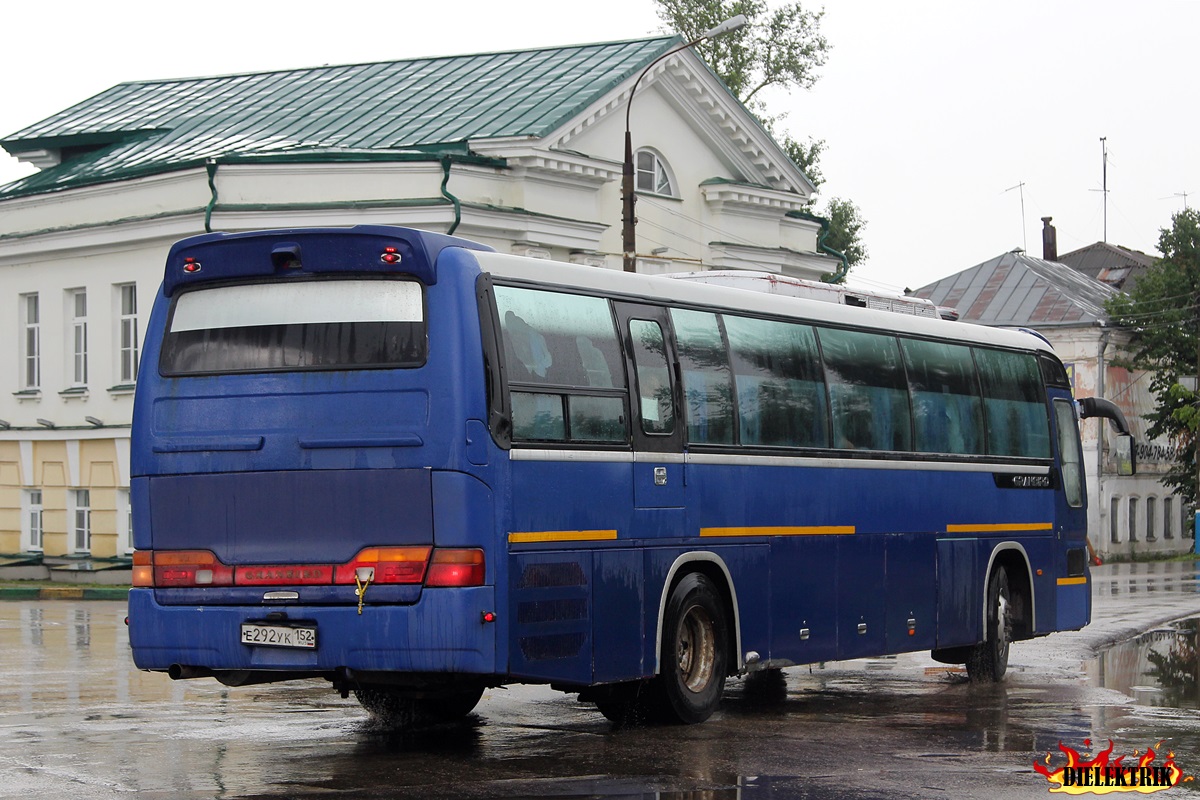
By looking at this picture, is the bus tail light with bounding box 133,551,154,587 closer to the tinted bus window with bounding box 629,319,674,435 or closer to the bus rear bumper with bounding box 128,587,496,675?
the bus rear bumper with bounding box 128,587,496,675

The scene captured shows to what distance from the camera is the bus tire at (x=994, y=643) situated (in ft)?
54.0

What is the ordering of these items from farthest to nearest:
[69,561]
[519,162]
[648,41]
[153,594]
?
[648,41] < [69,561] < [519,162] < [153,594]

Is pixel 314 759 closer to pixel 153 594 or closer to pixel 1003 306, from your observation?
pixel 153 594

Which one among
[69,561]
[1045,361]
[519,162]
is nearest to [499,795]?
[1045,361]

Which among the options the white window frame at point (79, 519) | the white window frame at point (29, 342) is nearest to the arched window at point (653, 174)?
the white window frame at point (29, 342)

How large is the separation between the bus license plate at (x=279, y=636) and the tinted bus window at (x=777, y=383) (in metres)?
3.74

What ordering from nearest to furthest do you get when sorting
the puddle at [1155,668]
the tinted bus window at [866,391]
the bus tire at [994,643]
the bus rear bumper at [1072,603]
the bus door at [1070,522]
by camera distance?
1. the tinted bus window at [866,391]
2. the puddle at [1155,668]
3. the bus tire at [994,643]
4. the bus rear bumper at [1072,603]
5. the bus door at [1070,522]

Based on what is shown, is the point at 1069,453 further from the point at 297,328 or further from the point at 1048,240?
the point at 1048,240

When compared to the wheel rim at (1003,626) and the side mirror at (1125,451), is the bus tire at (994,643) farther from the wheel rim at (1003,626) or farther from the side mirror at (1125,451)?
the side mirror at (1125,451)

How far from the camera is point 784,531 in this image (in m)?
13.5

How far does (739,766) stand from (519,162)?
2546cm

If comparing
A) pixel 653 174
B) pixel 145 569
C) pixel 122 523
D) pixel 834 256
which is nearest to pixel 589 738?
pixel 145 569

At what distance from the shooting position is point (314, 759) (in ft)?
35.2

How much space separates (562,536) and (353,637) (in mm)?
1433
